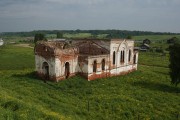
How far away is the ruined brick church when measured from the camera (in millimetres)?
25969

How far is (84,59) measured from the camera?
91.2ft

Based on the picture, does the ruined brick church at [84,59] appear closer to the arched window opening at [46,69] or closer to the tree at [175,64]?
the arched window opening at [46,69]

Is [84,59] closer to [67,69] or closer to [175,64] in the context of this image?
[67,69]

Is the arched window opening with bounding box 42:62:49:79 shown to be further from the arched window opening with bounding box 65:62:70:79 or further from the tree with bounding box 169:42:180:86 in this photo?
the tree with bounding box 169:42:180:86

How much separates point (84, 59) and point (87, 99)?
22.8 ft

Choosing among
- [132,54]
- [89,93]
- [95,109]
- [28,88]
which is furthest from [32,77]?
[132,54]

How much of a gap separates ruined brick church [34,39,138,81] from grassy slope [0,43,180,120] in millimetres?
1137

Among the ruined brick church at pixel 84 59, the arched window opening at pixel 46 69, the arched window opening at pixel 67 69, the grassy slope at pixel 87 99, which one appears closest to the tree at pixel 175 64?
the grassy slope at pixel 87 99

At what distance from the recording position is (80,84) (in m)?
26.0

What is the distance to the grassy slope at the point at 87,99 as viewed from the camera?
16.6 m

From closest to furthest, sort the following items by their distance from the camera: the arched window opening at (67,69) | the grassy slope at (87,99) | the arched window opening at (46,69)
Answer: the grassy slope at (87,99), the arched window opening at (46,69), the arched window opening at (67,69)

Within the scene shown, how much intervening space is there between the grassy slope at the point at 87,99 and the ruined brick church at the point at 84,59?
114 centimetres

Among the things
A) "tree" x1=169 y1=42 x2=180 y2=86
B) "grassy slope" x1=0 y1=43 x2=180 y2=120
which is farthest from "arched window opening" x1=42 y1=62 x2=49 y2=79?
"tree" x1=169 y1=42 x2=180 y2=86

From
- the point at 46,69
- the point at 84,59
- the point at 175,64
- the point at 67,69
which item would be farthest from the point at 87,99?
the point at 175,64
